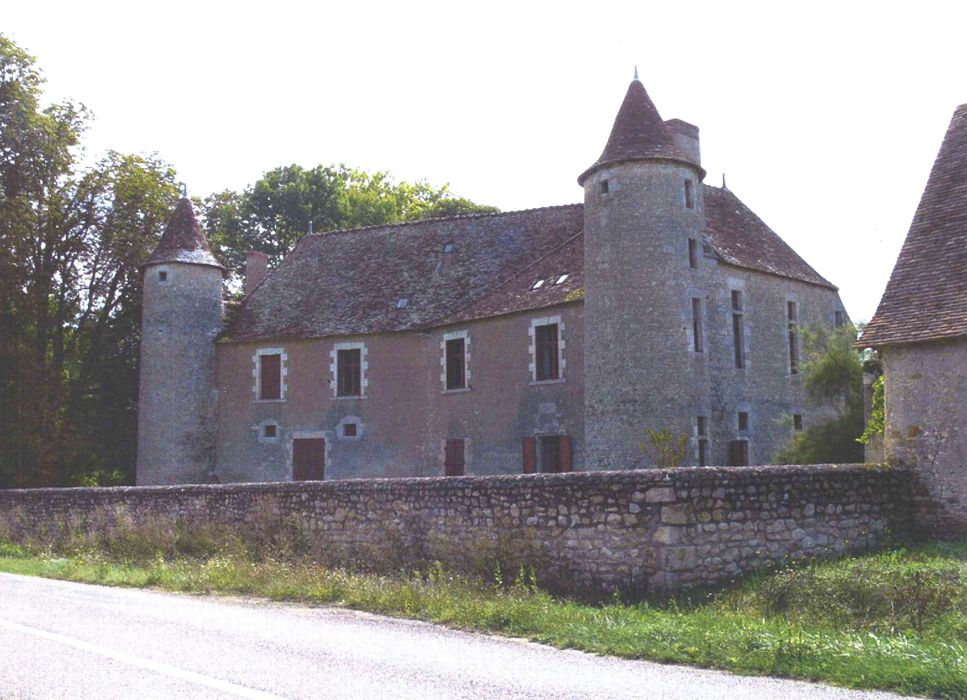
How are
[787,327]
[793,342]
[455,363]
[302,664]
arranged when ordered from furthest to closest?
[455,363]
[793,342]
[787,327]
[302,664]

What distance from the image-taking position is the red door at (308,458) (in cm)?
2906

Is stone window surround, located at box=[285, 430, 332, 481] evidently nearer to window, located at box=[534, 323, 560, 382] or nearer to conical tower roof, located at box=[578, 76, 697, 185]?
window, located at box=[534, 323, 560, 382]

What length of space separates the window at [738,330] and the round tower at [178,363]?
15.8 metres

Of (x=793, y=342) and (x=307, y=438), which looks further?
(x=307, y=438)

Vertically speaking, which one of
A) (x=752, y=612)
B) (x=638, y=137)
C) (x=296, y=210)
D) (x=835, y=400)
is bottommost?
(x=752, y=612)

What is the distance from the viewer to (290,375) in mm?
29922

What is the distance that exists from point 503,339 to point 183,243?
11.4m

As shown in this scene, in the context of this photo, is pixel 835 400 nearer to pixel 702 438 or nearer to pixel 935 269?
pixel 702 438

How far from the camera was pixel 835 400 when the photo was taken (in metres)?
22.0

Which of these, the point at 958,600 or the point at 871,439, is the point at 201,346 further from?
the point at 958,600

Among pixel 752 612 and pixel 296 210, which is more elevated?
pixel 296 210

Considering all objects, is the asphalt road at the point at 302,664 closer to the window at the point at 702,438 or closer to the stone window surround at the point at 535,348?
the window at the point at 702,438

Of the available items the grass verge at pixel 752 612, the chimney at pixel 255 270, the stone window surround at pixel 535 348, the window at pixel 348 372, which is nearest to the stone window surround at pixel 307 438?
the window at pixel 348 372

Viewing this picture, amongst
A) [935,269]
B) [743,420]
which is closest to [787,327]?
[743,420]
